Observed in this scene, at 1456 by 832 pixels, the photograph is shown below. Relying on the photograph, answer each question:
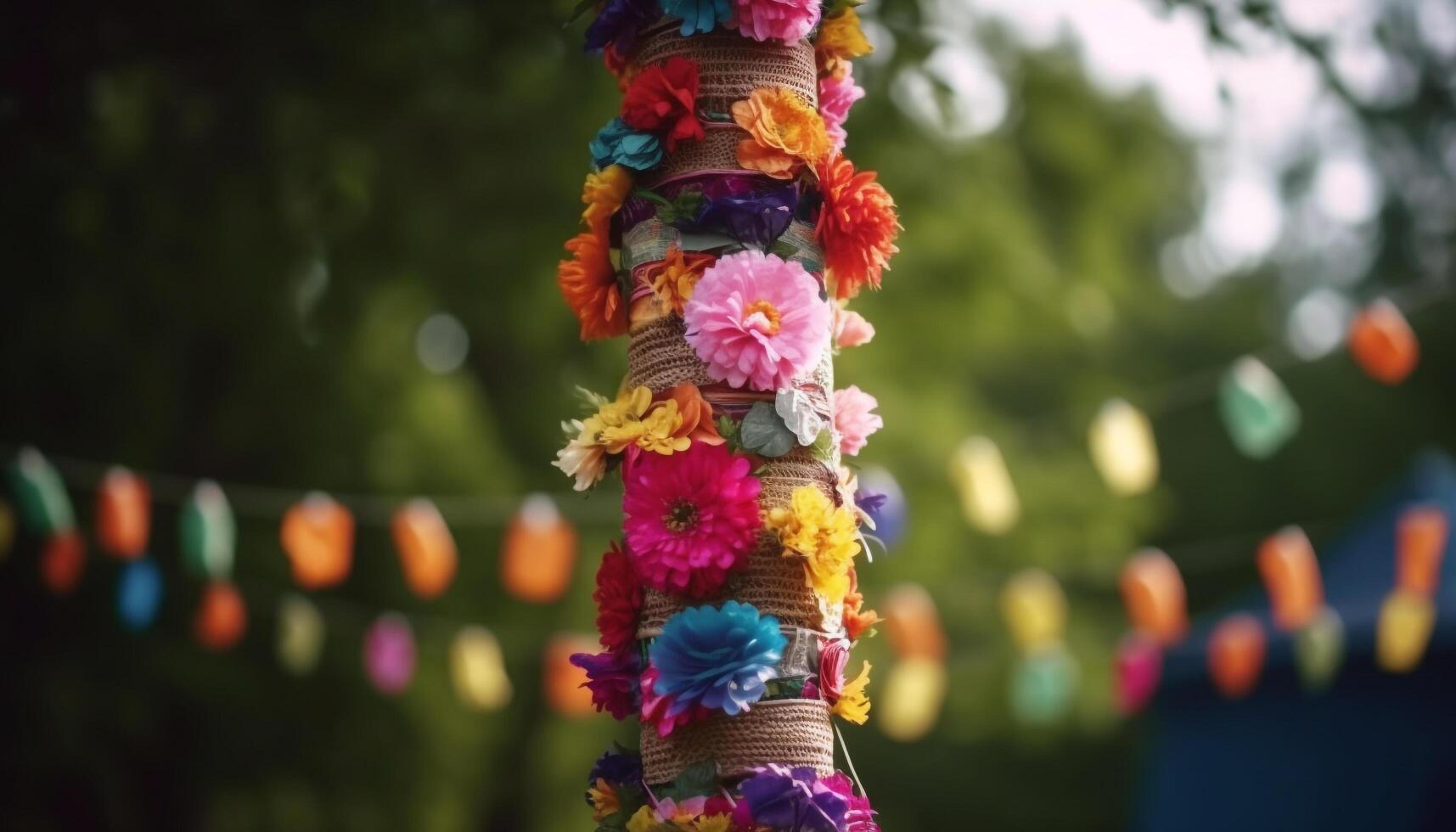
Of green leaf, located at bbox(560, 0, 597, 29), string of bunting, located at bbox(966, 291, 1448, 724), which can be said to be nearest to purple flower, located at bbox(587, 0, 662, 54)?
green leaf, located at bbox(560, 0, 597, 29)

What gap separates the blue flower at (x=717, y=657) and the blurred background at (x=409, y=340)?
2734mm

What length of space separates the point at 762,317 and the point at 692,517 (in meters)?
0.29

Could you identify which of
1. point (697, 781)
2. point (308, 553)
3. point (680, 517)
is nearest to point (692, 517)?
point (680, 517)

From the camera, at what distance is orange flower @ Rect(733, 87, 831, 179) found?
2287 mm

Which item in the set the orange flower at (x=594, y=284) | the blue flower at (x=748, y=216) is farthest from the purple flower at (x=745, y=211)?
the orange flower at (x=594, y=284)

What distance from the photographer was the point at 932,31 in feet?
16.5

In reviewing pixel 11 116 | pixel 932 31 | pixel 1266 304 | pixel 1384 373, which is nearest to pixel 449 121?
pixel 11 116

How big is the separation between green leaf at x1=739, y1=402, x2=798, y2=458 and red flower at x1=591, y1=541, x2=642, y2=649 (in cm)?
26

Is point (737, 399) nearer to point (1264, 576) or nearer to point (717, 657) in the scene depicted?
point (717, 657)

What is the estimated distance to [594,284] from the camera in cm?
245

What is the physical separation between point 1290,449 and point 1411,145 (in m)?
4.53

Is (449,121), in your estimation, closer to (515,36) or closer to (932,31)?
(515,36)

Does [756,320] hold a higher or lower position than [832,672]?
higher

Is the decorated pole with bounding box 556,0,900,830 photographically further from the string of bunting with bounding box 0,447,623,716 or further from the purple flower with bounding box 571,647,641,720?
the string of bunting with bounding box 0,447,623,716
